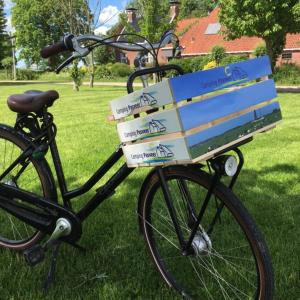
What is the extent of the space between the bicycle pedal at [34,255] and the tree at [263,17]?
21.2m

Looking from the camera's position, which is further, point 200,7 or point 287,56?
point 200,7

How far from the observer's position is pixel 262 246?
A: 2432 millimetres

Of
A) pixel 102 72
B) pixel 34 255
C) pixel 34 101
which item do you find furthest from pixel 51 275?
pixel 102 72

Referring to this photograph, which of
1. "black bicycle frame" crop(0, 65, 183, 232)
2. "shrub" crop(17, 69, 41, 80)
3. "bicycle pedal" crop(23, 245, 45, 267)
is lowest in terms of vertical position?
"shrub" crop(17, 69, 41, 80)

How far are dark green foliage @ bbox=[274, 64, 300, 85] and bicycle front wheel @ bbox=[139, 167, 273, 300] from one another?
27419 mm

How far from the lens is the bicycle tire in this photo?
3471 millimetres

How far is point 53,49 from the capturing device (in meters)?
2.76

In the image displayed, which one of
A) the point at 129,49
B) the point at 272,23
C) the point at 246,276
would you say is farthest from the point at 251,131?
the point at 272,23

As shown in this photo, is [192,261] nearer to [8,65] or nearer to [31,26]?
[8,65]

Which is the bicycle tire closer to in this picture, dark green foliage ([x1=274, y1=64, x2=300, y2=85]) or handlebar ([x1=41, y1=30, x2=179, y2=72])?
handlebar ([x1=41, y1=30, x2=179, y2=72])

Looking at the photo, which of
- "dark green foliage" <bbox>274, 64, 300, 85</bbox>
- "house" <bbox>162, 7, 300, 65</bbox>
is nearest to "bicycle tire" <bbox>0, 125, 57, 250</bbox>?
"dark green foliage" <bbox>274, 64, 300, 85</bbox>

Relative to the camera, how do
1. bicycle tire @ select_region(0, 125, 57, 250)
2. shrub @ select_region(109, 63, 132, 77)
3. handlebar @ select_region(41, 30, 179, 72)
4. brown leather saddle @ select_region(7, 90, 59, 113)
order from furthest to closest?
shrub @ select_region(109, 63, 132, 77) → bicycle tire @ select_region(0, 125, 57, 250) → brown leather saddle @ select_region(7, 90, 59, 113) → handlebar @ select_region(41, 30, 179, 72)

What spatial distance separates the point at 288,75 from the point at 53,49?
29.2 metres

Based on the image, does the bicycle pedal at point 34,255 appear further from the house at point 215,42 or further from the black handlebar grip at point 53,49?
the house at point 215,42
